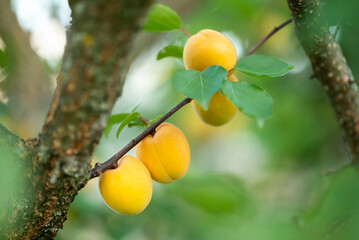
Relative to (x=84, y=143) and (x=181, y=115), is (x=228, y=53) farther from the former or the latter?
(x=181, y=115)

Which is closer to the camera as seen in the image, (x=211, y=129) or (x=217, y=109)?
(x=217, y=109)

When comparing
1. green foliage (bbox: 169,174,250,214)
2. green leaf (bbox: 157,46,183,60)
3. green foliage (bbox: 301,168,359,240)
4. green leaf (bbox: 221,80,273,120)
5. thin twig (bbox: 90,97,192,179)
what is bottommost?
green foliage (bbox: 169,174,250,214)

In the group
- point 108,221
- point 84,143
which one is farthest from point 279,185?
point 84,143

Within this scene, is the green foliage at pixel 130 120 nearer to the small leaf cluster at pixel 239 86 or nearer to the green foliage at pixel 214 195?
the small leaf cluster at pixel 239 86

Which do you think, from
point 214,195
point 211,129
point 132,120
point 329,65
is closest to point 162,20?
point 132,120

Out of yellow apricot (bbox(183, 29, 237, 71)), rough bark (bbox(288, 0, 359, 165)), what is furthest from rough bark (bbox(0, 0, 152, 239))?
rough bark (bbox(288, 0, 359, 165))

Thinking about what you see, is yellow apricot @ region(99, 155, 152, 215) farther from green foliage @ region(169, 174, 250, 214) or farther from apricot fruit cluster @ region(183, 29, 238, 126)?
green foliage @ region(169, 174, 250, 214)

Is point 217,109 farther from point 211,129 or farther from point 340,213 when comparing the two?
point 211,129
